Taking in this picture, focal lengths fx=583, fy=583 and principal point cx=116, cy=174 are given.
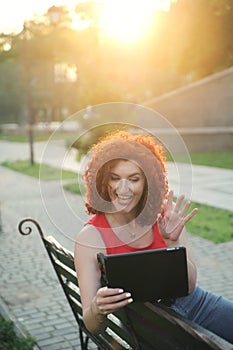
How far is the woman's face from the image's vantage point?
2559mm

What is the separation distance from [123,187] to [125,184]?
0.8 inches

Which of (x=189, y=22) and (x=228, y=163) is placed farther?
(x=189, y=22)

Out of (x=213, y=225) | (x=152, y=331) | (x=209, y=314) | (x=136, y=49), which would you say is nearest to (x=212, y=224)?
(x=213, y=225)

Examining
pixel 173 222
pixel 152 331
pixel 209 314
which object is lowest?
pixel 209 314

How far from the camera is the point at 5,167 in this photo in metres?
20.6

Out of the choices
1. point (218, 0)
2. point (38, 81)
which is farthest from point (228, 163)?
point (38, 81)

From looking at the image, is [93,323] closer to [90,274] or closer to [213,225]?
[90,274]

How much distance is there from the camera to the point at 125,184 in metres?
2.56

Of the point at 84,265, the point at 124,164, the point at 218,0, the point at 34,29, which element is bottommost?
the point at 84,265

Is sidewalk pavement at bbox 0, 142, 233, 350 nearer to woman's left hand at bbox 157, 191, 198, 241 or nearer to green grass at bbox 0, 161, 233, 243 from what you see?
green grass at bbox 0, 161, 233, 243

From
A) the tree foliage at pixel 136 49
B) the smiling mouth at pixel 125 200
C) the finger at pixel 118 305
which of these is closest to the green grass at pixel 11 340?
the smiling mouth at pixel 125 200

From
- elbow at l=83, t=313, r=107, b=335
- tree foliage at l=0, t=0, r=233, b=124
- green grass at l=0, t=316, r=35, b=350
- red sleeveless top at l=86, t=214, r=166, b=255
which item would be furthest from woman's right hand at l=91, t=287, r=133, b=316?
tree foliage at l=0, t=0, r=233, b=124

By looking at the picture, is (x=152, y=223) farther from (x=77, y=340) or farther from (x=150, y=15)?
(x=150, y=15)

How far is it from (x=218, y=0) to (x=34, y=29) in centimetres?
1077
